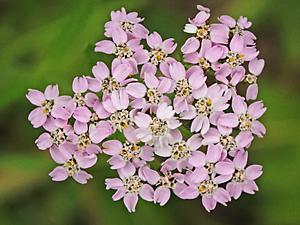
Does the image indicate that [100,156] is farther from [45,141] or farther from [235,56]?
[235,56]

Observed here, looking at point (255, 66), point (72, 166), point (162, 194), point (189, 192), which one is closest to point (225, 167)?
point (189, 192)

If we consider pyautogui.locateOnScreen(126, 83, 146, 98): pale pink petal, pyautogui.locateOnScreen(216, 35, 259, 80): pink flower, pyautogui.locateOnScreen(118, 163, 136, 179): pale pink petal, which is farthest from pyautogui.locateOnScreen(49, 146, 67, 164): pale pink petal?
pyautogui.locateOnScreen(216, 35, 259, 80): pink flower

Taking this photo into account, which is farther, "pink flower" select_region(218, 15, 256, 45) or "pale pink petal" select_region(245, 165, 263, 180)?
"pink flower" select_region(218, 15, 256, 45)

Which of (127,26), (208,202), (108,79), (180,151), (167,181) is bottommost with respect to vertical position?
(208,202)

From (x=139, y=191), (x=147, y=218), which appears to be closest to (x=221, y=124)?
(x=139, y=191)

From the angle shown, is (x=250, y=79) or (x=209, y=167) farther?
(x=250, y=79)

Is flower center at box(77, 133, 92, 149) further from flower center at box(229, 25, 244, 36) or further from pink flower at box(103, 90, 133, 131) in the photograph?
flower center at box(229, 25, 244, 36)

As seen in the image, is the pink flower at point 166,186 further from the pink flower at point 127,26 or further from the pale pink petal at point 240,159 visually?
the pink flower at point 127,26

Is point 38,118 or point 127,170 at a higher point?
point 38,118
